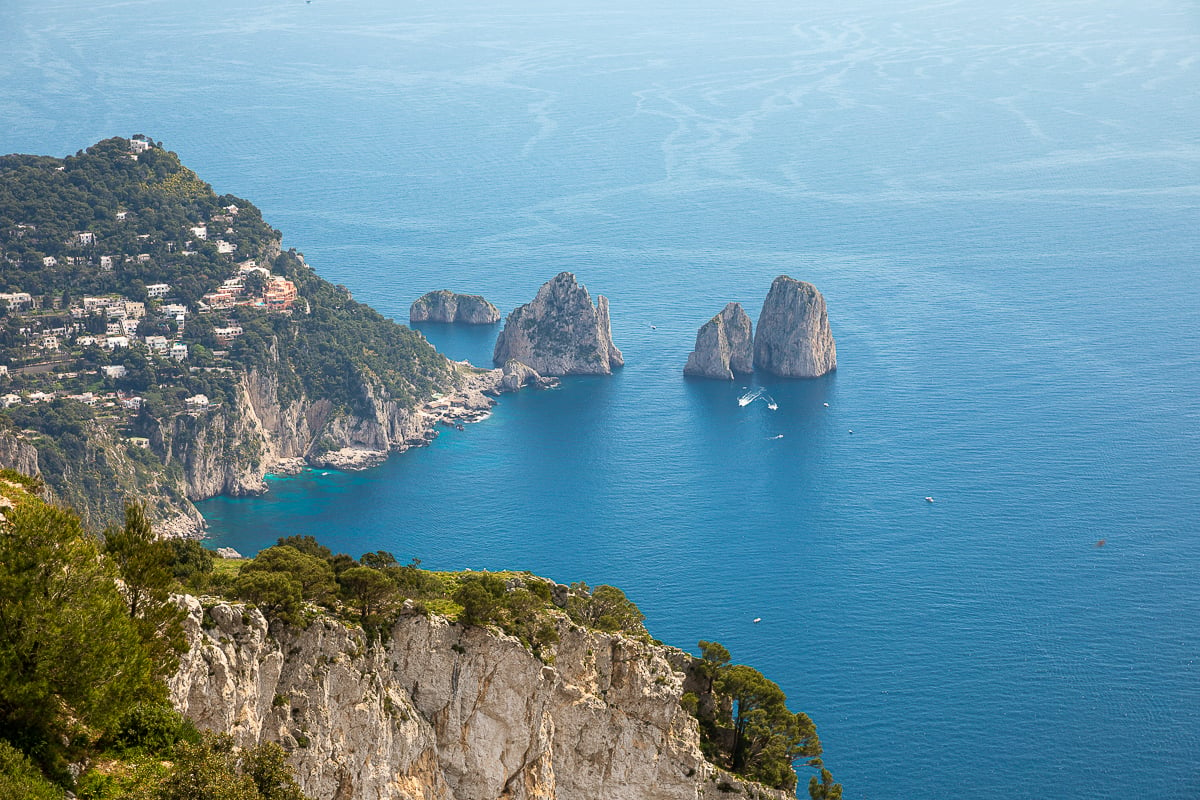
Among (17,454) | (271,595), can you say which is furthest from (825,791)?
(17,454)

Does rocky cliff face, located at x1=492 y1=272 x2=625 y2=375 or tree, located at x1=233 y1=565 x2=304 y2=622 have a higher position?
rocky cliff face, located at x1=492 y1=272 x2=625 y2=375

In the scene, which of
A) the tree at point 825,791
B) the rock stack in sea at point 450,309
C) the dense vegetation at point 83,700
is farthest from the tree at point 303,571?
the rock stack in sea at point 450,309

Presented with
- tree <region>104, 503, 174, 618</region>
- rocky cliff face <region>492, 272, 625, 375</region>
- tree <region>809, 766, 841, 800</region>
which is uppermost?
rocky cliff face <region>492, 272, 625, 375</region>

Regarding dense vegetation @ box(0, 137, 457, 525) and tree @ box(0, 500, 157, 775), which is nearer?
tree @ box(0, 500, 157, 775)

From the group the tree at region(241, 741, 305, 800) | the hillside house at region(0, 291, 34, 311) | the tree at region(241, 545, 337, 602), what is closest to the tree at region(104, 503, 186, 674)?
Result: the tree at region(241, 741, 305, 800)

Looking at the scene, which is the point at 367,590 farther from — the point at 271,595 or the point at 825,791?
the point at 825,791

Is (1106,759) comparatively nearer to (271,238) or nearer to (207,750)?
Answer: (207,750)

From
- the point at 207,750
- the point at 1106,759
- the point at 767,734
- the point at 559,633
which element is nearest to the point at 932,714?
the point at 1106,759

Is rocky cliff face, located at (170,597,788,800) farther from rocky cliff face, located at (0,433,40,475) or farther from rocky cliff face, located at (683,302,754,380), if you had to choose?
rocky cliff face, located at (683,302,754,380)
